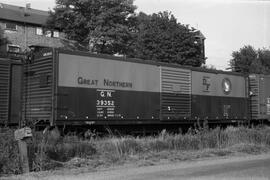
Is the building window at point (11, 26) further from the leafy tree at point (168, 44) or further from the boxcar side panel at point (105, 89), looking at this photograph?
the boxcar side panel at point (105, 89)

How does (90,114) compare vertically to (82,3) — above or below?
below

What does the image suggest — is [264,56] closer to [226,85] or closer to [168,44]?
[168,44]

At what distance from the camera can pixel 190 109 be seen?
22.7 meters

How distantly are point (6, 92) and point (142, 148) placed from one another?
6806mm

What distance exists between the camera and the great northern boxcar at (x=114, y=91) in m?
17.4

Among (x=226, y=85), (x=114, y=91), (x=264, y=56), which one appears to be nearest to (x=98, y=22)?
(x=226, y=85)

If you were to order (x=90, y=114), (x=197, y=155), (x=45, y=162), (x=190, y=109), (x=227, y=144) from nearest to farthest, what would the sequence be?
(x=45, y=162), (x=197, y=155), (x=227, y=144), (x=90, y=114), (x=190, y=109)

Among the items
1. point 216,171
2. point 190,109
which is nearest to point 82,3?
point 190,109

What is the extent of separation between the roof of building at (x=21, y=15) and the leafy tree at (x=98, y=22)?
214 inches

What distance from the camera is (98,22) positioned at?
50.8 meters


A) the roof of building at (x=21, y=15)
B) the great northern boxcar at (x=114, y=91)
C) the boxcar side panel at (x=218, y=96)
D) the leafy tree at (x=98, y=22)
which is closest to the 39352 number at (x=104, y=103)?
the great northern boxcar at (x=114, y=91)

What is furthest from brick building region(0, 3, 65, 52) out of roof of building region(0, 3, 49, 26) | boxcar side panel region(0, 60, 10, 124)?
boxcar side panel region(0, 60, 10, 124)

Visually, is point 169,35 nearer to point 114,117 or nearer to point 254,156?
point 114,117

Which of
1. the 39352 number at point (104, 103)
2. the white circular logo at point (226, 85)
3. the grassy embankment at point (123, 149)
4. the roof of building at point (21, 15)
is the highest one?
the roof of building at point (21, 15)
